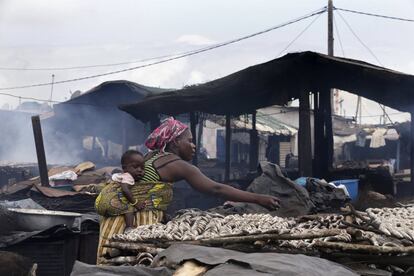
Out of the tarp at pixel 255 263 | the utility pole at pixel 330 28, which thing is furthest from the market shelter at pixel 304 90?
the utility pole at pixel 330 28

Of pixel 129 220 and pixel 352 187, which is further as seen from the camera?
pixel 352 187

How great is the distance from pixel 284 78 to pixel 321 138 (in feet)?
3.85

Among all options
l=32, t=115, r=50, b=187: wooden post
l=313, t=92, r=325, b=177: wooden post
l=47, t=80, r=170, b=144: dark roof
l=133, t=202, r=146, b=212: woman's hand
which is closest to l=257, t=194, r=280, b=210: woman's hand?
l=133, t=202, r=146, b=212: woman's hand

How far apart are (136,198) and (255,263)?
181 centimetres

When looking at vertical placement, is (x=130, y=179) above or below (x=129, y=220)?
above

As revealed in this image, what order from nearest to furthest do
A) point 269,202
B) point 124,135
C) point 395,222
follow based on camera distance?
point 395,222
point 269,202
point 124,135

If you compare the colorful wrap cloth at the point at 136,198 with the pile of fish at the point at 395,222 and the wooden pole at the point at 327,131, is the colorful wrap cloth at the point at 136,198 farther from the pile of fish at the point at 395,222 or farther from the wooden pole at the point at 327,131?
the wooden pole at the point at 327,131

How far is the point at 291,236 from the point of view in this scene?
2.96 metres

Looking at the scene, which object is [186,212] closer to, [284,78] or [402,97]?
[284,78]

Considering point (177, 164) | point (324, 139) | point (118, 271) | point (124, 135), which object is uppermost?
point (124, 135)

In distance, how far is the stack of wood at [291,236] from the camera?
2.88m

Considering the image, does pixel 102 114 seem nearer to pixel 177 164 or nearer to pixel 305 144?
pixel 305 144

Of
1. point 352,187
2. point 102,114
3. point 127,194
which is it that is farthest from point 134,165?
point 102,114

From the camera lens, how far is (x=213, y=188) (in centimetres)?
402
